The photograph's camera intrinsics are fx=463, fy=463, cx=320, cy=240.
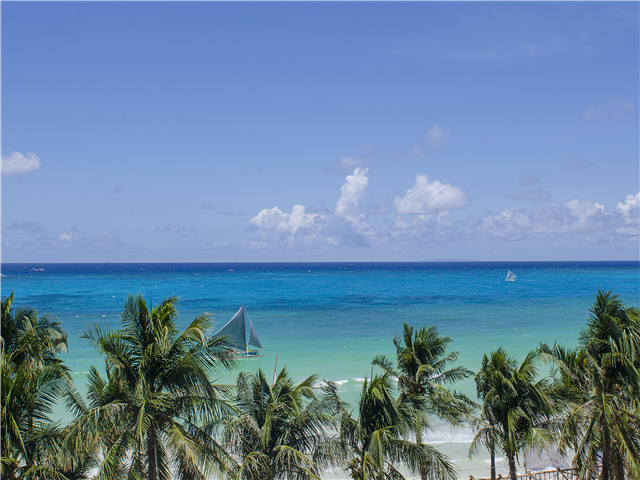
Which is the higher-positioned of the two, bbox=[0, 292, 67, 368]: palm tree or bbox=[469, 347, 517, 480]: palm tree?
bbox=[0, 292, 67, 368]: palm tree

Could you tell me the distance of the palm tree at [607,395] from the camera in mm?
11047

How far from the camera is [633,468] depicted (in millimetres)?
10602

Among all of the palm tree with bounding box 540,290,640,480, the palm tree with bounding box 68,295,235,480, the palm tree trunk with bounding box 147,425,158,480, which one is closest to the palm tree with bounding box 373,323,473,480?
the palm tree with bounding box 540,290,640,480

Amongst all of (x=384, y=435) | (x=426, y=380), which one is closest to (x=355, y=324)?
(x=426, y=380)

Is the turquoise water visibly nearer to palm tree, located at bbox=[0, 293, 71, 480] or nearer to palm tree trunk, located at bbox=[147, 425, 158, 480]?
palm tree, located at bbox=[0, 293, 71, 480]

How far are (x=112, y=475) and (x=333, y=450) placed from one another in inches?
186

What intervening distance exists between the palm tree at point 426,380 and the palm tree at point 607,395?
107 inches

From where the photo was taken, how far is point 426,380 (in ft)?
44.2

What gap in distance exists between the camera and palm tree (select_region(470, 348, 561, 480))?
11648mm

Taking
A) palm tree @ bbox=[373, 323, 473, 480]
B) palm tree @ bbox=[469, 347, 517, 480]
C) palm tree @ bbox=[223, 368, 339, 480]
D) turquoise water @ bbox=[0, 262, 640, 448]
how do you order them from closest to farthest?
palm tree @ bbox=[223, 368, 339, 480] → palm tree @ bbox=[469, 347, 517, 480] → palm tree @ bbox=[373, 323, 473, 480] → turquoise water @ bbox=[0, 262, 640, 448]

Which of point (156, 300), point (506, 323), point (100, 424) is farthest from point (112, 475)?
point (156, 300)

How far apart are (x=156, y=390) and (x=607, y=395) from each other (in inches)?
412

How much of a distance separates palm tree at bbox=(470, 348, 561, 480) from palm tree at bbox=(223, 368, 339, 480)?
14.3ft

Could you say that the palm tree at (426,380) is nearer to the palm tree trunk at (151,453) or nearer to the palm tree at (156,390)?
the palm tree at (156,390)
